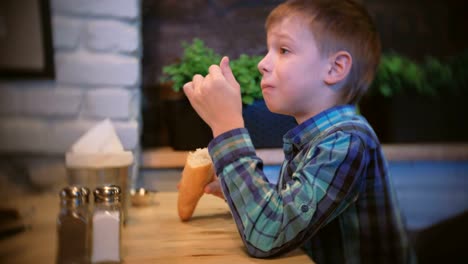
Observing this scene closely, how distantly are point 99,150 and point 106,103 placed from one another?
50 millimetres

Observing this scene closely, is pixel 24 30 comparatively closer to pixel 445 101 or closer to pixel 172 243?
pixel 172 243

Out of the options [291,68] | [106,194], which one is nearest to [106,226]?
[106,194]

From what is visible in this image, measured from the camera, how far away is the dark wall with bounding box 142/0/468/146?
2.28 feet

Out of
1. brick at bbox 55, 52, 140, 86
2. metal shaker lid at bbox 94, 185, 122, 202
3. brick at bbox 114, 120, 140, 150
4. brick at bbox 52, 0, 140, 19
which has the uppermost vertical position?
brick at bbox 52, 0, 140, 19

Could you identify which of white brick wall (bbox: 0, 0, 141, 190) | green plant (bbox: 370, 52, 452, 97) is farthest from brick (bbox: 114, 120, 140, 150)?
green plant (bbox: 370, 52, 452, 97)

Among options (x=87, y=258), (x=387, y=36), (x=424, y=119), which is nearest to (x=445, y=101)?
(x=424, y=119)

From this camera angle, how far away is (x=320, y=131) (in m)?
0.51

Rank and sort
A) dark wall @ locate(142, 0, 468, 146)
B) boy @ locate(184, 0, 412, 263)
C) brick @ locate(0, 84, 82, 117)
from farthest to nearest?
dark wall @ locate(142, 0, 468, 146) → boy @ locate(184, 0, 412, 263) → brick @ locate(0, 84, 82, 117)

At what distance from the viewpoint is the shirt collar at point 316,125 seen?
1.67 feet

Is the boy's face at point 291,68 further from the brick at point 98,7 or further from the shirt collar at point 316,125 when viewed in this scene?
the brick at point 98,7

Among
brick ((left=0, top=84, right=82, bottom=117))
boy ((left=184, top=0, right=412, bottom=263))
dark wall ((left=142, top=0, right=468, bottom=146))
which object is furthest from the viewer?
dark wall ((left=142, top=0, right=468, bottom=146))

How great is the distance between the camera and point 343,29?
50 centimetres

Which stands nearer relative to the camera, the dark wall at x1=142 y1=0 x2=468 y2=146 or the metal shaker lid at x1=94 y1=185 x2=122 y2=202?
the metal shaker lid at x1=94 y1=185 x2=122 y2=202

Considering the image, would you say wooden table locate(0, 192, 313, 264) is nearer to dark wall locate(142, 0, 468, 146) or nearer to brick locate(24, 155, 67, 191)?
brick locate(24, 155, 67, 191)
